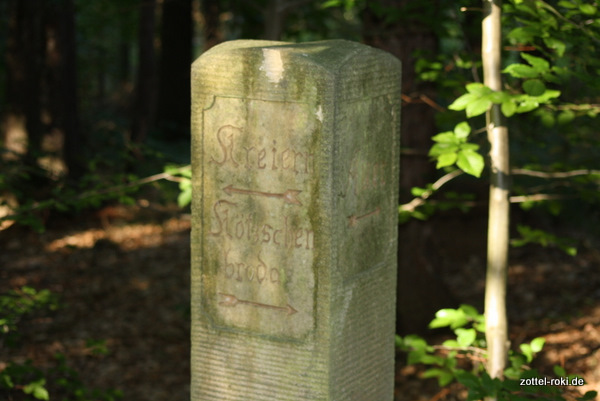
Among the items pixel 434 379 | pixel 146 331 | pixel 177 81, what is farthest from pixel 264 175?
pixel 177 81

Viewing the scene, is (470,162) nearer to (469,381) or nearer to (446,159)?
(446,159)

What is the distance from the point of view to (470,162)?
3.56 metres

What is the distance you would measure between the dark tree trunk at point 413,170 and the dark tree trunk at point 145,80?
5242 millimetres

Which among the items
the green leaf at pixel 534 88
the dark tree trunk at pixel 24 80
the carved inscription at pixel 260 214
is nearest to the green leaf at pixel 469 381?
the carved inscription at pixel 260 214

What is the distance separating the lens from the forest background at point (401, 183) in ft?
15.2

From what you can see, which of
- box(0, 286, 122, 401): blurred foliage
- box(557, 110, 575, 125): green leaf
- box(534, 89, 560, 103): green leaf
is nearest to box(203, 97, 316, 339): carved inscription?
box(534, 89, 560, 103): green leaf

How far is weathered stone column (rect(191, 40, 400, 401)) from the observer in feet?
11.1

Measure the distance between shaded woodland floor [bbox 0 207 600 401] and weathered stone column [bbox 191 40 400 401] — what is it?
1782 millimetres

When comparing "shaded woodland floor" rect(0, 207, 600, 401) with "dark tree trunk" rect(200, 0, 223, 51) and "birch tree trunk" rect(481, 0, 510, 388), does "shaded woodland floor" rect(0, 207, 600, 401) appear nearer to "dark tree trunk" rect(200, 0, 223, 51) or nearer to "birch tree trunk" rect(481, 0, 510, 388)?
"birch tree trunk" rect(481, 0, 510, 388)

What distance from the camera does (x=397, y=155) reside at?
12.9ft

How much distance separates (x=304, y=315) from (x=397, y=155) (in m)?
0.91

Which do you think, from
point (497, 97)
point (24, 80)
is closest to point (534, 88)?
point (497, 97)

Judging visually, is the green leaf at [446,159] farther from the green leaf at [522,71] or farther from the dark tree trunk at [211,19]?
the dark tree trunk at [211,19]

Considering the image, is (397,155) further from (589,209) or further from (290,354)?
(589,209)
